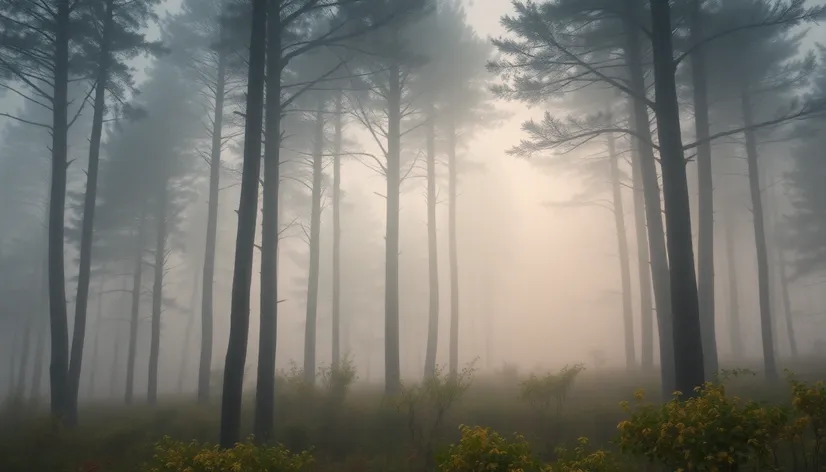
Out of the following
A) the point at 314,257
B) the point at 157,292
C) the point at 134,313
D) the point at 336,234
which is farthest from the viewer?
the point at 134,313

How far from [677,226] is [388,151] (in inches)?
363

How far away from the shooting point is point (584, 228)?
138 feet

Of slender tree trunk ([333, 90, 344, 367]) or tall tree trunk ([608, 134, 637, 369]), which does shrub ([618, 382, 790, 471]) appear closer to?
slender tree trunk ([333, 90, 344, 367])

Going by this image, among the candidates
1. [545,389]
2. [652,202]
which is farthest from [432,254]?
[545,389]

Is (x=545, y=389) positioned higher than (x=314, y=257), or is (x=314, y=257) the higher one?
(x=314, y=257)

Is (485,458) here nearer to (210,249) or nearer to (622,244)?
(210,249)

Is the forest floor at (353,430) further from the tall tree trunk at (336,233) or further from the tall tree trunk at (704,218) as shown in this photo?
the tall tree trunk at (336,233)

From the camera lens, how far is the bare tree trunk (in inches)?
347

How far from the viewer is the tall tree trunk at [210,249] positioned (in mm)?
16984

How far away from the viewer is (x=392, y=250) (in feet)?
49.2

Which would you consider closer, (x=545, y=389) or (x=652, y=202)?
(x=545, y=389)

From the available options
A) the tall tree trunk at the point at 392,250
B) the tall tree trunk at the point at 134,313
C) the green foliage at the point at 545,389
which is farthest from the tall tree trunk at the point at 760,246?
the tall tree trunk at the point at 134,313

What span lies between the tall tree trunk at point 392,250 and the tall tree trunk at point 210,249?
18.8 ft

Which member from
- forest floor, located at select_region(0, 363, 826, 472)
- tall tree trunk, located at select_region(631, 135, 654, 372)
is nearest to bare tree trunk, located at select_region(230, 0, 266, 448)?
forest floor, located at select_region(0, 363, 826, 472)
